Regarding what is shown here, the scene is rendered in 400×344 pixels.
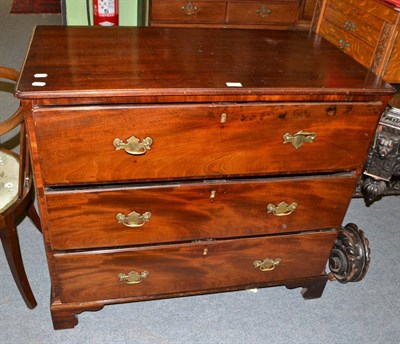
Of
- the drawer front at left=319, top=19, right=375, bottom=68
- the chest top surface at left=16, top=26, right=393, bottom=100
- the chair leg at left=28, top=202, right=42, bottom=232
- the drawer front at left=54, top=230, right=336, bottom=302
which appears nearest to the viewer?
the chest top surface at left=16, top=26, right=393, bottom=100

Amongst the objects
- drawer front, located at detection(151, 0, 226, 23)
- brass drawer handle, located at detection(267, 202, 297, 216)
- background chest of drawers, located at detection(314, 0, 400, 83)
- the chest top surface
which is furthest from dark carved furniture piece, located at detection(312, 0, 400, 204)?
drawer front, located at detection(151, 0, 226, 23)

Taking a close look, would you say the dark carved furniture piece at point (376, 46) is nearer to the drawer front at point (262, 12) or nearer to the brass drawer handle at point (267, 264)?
the brass drawer handle at point (267, 264)

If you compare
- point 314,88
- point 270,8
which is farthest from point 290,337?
point 270,8

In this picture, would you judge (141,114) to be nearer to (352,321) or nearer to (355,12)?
(355,12)

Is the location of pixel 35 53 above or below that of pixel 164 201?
above

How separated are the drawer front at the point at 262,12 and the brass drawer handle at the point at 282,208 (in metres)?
1.84

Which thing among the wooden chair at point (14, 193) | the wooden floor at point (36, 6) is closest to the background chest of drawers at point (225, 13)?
the wooden chair at point (14, 193)

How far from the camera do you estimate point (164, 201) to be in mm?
1360

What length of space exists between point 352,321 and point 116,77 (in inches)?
54.3

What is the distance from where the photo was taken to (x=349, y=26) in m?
1.76

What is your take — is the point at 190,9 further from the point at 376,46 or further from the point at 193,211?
the point at 193,211

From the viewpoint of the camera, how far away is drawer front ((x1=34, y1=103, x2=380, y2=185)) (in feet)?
3.81

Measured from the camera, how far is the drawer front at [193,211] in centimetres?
132

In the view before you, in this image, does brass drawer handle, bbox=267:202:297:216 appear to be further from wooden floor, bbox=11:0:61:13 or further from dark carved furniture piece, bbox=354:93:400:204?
wooden floor, bbox=11:0:61:13
